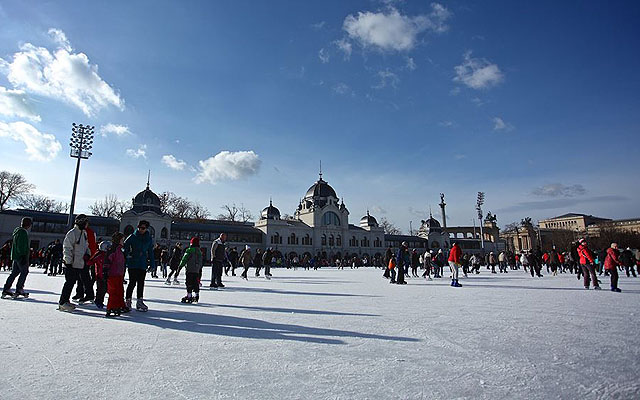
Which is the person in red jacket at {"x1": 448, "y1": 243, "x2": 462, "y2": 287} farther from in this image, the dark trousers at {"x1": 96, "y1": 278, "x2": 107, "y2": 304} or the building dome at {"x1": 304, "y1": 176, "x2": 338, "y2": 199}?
the building dome at {"x1": 304, "y1": 176, "x2": 338, "y2": 199}

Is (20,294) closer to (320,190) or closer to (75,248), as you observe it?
(75,248)

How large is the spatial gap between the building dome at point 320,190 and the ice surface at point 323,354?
61.7 m

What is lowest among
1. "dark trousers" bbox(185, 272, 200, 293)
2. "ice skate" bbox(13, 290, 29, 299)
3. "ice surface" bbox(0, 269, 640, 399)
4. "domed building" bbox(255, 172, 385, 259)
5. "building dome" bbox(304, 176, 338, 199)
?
"ice surface" bbox(0, 269, 640, 399)

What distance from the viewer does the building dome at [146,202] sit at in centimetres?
4969

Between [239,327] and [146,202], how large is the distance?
51.0 m

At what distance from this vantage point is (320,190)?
68062 mm

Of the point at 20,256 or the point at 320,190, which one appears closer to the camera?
the point at 20,256

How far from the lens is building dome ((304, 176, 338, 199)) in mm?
67637

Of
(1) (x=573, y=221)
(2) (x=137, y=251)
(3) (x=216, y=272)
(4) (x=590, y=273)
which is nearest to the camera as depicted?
(2) (x=137, y=251)

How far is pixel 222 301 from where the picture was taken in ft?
25.2

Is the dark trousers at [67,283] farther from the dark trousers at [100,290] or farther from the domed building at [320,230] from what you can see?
the domed building at [320,230]

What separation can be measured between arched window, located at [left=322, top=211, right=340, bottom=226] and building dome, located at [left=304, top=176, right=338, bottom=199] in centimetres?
408


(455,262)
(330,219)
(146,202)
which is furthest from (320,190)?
(455,262)

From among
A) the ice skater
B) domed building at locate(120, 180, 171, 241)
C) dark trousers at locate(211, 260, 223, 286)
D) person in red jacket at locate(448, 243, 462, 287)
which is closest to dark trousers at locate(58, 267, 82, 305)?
the ice skater
